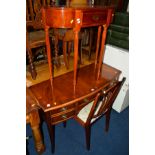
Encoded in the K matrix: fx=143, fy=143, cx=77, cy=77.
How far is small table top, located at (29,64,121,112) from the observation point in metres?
1.15

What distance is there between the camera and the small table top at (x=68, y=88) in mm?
1151

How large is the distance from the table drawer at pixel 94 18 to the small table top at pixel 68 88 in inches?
22.2

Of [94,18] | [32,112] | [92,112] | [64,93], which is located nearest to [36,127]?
[32,112]

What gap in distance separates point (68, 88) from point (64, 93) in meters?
0.08

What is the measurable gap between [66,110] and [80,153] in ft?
1.89

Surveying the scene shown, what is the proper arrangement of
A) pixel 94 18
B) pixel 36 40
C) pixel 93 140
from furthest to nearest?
pixel 93 140
pixel 36 40
pixel 94 18

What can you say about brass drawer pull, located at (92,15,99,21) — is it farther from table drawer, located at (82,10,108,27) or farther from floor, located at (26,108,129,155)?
floor, located at (26,108,129,155)

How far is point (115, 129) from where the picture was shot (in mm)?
1797

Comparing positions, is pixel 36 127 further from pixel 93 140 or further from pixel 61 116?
pixel 93 140

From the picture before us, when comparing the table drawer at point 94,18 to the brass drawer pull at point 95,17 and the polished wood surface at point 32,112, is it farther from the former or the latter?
the polished wood surface at point 32,112

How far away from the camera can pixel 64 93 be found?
4.09 ft
